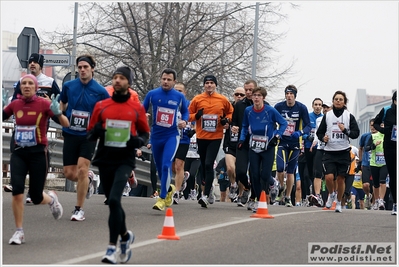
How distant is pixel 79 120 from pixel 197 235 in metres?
2.53

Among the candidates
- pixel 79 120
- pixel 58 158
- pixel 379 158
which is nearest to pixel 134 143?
pixel 79 120

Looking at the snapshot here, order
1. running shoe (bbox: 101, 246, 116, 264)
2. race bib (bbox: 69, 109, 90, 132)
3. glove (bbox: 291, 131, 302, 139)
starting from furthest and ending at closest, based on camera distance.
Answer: glove (bbox: 291, 131, 302, 139) → race bib (bbox: 69, 109, 90, 132) → running shoe (bbox: 101, 246, 116, 264)

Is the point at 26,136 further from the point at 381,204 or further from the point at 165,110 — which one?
the point at 381,204

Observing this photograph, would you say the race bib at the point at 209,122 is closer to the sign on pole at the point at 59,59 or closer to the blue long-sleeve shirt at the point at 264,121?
the blue long-sleeve shirt at the point at 264,121

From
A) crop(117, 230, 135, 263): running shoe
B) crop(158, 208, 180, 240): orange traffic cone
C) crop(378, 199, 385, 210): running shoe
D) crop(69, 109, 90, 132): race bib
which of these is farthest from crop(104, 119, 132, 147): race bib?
crop(378, 199, 385, 210): running shoe

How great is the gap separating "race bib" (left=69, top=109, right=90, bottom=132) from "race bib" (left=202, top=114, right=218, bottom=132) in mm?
3540

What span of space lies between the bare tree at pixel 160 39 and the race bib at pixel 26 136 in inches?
838

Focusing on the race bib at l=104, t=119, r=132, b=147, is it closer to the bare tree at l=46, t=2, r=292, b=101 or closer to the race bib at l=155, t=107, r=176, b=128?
the race bib at l=155, t=107, r=176, b=128

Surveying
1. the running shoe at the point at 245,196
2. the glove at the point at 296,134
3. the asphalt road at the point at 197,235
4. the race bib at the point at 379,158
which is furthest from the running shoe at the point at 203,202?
the race bib at the point at 379,158

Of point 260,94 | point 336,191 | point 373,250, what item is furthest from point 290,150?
point 373,250

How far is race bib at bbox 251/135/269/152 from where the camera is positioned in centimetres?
1467

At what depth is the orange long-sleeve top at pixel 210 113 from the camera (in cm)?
1570

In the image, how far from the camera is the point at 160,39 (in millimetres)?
32438

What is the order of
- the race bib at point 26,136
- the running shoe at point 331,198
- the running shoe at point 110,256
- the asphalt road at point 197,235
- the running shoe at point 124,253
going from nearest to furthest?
the running shoe at point 110,256 → the running shoe at point 124,253 → the asphalt road at point 197,235 → the race bib at point 26,136 → the running shoe at point 331,198
